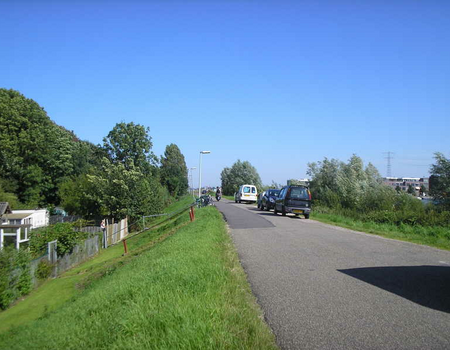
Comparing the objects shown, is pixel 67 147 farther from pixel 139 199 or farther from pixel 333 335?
pixel 333 335

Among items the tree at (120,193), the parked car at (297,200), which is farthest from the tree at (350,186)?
the tree at (120,193)

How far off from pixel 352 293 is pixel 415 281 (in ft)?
5.38

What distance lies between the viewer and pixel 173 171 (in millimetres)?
95125

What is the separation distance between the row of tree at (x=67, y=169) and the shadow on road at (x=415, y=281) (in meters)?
35.7

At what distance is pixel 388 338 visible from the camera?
14.7 feet

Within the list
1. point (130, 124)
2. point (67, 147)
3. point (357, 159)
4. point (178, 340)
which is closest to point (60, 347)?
point (178, 340)

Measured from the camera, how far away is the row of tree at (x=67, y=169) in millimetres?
42594

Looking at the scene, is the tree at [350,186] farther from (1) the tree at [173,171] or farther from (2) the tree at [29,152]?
(1) the tree at [173,171]

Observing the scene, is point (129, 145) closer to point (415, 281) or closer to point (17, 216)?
point (17, 216)

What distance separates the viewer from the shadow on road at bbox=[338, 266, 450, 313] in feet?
19.7

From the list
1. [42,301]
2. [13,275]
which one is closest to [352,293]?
[42,301]

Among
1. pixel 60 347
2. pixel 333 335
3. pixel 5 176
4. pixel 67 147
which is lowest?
pixel 60 347

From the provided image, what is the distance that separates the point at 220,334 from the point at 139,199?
39912 mm

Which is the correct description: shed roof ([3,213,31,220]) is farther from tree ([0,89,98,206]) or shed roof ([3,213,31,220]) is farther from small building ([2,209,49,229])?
tree ([0,89,98,206])
